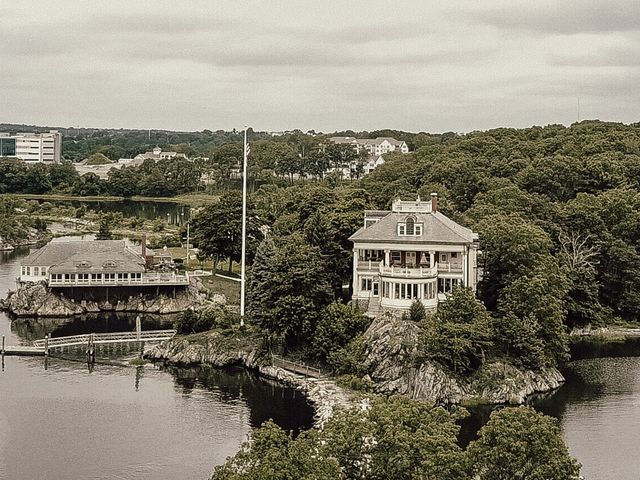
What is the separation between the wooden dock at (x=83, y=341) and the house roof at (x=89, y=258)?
9899 millimetres

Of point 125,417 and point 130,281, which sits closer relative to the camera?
point 125,417

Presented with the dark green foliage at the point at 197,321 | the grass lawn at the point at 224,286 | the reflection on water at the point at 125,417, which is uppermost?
the grass lawn at the point at 224,286

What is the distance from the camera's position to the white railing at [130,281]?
7000 cm

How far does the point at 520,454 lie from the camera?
97.0 feet

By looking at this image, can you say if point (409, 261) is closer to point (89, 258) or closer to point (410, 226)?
point (410, 226)

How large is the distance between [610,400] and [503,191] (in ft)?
103

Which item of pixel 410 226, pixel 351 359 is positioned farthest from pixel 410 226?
pixel 351 359

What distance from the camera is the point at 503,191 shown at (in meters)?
77.1

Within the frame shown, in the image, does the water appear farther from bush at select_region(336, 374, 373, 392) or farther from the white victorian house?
the white victorian house

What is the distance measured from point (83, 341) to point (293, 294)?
14.8 meters

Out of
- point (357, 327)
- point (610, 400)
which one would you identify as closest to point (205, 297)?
point (357, 327)

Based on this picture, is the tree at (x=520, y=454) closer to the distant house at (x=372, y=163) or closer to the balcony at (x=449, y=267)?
the balcony at (x=449, y=267)

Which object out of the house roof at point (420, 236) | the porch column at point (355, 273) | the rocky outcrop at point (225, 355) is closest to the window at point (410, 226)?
the house roof at point (420, 236)

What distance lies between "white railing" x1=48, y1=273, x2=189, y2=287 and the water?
46.5 feet
